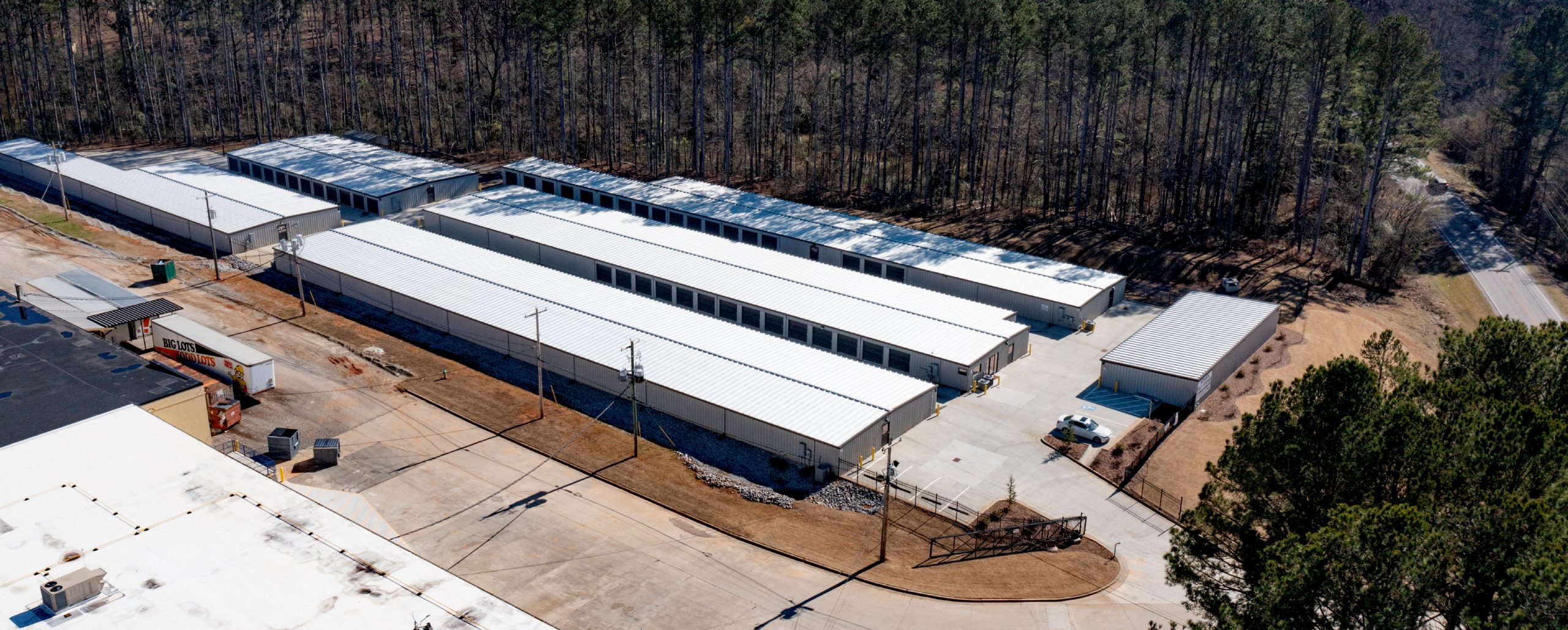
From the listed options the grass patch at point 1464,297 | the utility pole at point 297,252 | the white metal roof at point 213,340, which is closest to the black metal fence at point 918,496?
the white metal roof at point 213,340

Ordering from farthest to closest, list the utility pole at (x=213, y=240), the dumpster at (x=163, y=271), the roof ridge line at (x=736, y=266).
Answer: the utility pole at (x=213, y=240) < the dumpster at (x=163, y=271) < the roof ridge line at (x=736, y=266)

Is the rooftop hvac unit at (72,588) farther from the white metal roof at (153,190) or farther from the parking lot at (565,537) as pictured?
the white metal roof at (153,190)

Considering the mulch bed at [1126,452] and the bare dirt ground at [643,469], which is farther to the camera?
the mulch bed at [1126,452]

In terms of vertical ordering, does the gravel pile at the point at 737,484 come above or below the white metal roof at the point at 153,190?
below

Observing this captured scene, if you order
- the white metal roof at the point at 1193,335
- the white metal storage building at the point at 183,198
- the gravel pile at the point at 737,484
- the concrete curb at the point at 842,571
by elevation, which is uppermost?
the white metal storage building at the point at 183,198

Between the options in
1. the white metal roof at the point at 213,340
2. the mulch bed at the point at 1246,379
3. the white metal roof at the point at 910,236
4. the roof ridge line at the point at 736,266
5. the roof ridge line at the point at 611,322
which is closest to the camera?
the roof ridge line at the point at 611,322

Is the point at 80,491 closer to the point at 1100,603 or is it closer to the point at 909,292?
the point at 1100,603

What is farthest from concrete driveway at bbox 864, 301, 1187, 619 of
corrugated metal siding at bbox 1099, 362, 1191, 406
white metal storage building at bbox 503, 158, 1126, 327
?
white metal storage building at bbox 503, 158, 1126, 327

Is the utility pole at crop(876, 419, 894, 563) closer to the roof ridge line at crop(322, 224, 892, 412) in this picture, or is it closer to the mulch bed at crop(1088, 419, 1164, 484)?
the roof ridge line at crop(322, 224, 892, 412)
